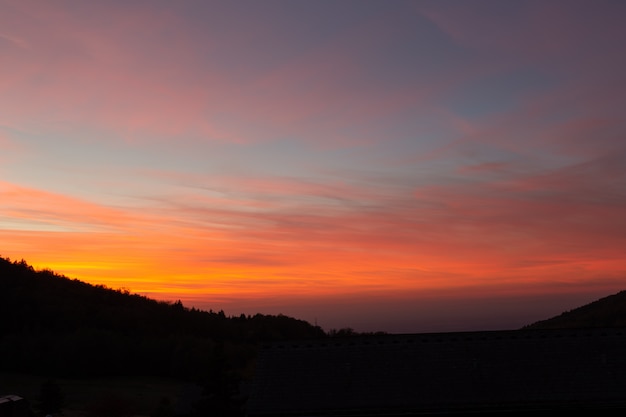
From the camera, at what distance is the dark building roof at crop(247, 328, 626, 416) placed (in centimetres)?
2188

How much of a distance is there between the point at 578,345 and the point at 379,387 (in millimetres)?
8252

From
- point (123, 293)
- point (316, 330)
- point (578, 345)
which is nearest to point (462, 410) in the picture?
point (578, 345)

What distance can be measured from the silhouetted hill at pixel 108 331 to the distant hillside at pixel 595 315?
39656mm

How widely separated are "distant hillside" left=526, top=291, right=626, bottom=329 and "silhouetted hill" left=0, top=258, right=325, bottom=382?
130 feet

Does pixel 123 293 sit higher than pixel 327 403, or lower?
higher

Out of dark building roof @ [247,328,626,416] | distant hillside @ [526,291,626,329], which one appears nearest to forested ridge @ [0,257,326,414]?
distant hillside @ [526,291,626,329]

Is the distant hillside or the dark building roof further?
the distant hillside

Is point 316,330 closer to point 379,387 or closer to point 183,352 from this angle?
point 183,352

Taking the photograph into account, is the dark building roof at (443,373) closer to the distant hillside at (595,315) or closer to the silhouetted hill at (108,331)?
the silhouetted hill at (108,331)

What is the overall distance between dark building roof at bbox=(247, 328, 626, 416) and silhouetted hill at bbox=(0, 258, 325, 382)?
53.5 m

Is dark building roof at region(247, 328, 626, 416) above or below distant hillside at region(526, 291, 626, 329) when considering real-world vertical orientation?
below

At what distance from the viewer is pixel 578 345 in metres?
24.1

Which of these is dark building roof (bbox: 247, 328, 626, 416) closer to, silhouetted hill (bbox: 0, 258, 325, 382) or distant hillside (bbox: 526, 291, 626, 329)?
silhouetted hill (bbox: 0, 258, 325, 382)

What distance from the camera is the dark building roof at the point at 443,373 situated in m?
21.9
